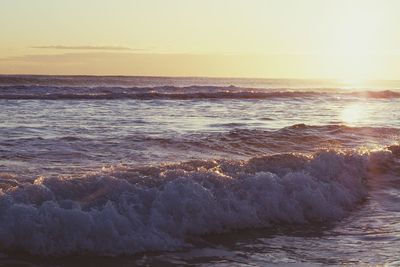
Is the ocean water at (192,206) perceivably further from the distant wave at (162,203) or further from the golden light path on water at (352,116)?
the golden light path on water at (352,116)

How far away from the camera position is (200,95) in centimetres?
4344

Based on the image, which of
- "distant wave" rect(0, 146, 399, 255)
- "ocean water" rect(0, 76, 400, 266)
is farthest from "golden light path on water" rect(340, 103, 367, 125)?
"distant wave" rect(0, 146, 399, 255)

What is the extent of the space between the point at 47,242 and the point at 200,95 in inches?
1447

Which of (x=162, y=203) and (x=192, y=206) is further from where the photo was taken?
(x=192, y=206)

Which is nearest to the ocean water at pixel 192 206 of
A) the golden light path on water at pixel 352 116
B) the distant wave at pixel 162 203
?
the distant wave at pixel 162 203

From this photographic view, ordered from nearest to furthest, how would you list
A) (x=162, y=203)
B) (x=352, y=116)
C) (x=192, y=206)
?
(x=162, y=203)
(x=192, y=206)
(x=352, y=116)

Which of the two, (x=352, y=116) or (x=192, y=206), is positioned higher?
(x=352, y=116)

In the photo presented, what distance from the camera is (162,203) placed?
26.5 feet

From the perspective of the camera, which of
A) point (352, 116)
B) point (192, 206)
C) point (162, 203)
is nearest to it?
point (162, 203)

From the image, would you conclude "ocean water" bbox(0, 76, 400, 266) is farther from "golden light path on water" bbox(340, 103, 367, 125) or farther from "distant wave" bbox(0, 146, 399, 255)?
"golden light path on water" bbox(340, 103, 367, 125)

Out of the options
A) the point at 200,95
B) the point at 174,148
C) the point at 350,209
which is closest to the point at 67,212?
the point at 350,209

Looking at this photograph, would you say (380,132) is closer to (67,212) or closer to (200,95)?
(67,212)

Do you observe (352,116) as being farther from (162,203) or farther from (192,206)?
(162,203)

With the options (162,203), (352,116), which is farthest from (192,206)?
(352,116)
